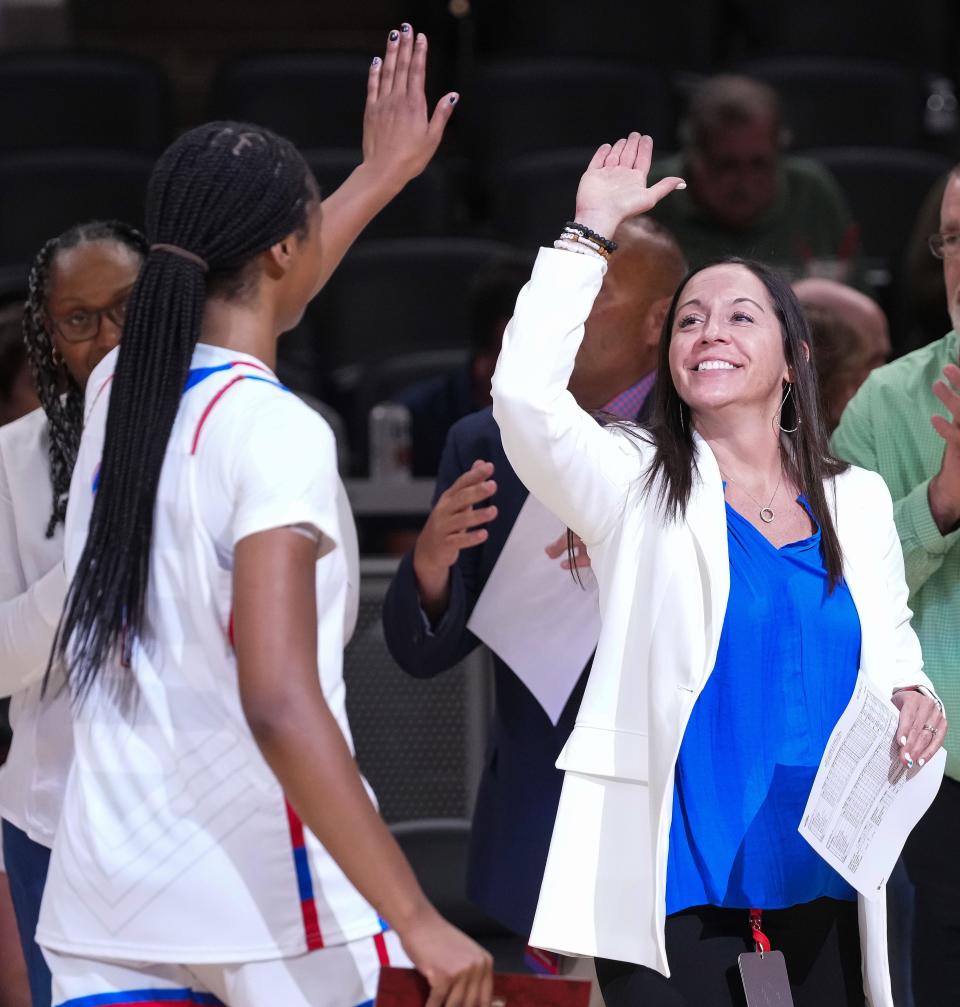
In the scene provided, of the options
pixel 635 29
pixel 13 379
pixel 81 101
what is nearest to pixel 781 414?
pixel 13 379

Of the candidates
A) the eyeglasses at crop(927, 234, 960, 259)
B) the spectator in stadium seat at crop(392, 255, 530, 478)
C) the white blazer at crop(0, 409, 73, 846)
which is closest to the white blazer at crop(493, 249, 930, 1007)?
the white blazer at crop(0, 409, 73, 846)

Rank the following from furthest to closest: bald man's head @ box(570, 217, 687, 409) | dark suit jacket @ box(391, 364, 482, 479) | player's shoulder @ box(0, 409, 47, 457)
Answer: dark suit jacket @ box(391, 364, 482, 479), bald man's head @ box(570, 217, 687, 409), player's shoulder @ box(0, 409, 47, 457)

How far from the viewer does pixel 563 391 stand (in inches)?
78.4

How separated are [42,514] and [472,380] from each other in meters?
2.27

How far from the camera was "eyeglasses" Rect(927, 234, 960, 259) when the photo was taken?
8.45 ft

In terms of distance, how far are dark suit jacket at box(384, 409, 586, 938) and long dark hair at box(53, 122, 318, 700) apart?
885mm

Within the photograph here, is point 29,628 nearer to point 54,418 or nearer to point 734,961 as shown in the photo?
point 54,418

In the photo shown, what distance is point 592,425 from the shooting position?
2.05 m

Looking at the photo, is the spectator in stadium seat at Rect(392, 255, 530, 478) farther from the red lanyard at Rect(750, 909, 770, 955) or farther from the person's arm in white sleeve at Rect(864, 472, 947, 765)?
the red lanyard at Rect(750, 909, 770, 955)

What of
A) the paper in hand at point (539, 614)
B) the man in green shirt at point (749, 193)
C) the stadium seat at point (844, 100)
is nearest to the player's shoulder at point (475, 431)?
the paper in hand at point (539, 614)

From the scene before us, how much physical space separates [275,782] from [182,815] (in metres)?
0.09

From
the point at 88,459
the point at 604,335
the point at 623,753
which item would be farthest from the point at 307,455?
the point at 604,335

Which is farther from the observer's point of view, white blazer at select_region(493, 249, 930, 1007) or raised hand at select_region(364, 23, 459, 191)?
raised hand at select_region(364, 23, 459, 191)

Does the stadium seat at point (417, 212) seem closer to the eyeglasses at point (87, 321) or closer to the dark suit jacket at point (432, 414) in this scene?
the dark suit jacket at point (432, 414)
